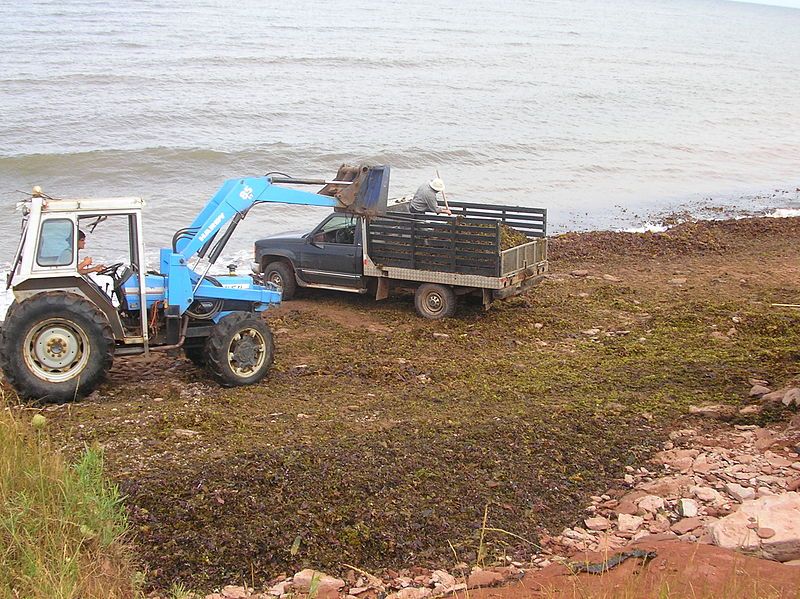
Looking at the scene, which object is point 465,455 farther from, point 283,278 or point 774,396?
point 283,278

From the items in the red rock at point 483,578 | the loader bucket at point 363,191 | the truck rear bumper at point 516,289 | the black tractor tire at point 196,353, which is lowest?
the red rock at point 483,578

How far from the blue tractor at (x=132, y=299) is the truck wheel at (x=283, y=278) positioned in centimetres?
347

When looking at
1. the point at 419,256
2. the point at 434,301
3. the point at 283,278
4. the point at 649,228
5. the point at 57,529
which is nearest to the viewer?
the point at 57,529

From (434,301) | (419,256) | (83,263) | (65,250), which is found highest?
(65,250)

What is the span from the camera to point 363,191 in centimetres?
1138

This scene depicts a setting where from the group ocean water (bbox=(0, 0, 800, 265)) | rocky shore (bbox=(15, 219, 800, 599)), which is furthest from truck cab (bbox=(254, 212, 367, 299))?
ocean water (bbox=(0, 0, 800, 265))

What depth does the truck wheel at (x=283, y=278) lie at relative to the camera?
14.8 meters

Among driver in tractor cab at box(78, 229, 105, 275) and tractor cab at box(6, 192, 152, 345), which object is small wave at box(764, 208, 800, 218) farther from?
driver in tractor cab at box(78, 229, 105, 275)

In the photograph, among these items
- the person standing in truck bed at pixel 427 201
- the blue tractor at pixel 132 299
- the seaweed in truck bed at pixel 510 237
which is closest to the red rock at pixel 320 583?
the blue tractor at pixel 132 299

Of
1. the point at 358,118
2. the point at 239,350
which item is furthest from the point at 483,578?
the point at 358,118

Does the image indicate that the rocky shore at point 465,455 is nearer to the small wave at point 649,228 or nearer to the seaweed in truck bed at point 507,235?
the seaweed in truck bed at point 507,235

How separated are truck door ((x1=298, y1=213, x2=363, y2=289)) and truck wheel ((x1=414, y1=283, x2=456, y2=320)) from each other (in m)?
1.08

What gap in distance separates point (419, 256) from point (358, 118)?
22114 mm

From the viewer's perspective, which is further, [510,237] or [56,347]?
[510,237]
